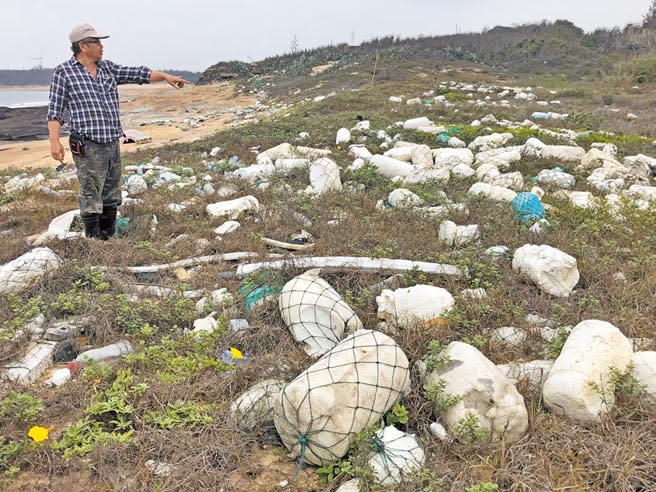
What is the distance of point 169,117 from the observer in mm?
18625

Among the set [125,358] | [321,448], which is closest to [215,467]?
[321,448]

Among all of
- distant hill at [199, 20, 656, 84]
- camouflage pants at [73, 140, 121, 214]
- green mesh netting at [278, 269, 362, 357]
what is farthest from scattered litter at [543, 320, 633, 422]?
distant hill at [199, 20, 656, 84]

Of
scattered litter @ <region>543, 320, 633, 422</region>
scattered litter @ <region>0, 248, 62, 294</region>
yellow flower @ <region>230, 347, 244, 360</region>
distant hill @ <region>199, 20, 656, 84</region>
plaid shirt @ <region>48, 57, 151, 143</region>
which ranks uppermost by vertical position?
distant hill @ <region>199, 20, 656, 84</region>

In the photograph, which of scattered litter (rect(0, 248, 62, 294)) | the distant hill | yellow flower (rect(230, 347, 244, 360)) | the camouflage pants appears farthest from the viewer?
the distant hill

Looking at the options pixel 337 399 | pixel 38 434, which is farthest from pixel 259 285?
pixel 38 434

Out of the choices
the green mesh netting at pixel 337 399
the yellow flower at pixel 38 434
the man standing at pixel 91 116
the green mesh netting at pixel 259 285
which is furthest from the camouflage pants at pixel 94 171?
the green mesh netting at pixel 337 399

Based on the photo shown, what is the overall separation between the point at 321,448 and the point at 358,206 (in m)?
2.94

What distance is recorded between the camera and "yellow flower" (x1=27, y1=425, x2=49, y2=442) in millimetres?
1856

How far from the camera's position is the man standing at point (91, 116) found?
3.43m

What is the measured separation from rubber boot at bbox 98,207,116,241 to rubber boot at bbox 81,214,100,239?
7 cm

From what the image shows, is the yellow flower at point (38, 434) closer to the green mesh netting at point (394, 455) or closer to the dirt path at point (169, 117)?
the green mesh netting at point (394, 455)

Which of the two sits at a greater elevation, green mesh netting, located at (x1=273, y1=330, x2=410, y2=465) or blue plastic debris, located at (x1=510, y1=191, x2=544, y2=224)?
blue plastic debris, located at (x1=510, y1=191, x2=544, y2=224)

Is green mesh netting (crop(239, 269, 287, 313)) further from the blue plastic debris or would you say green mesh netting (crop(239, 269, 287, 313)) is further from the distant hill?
the distant hill

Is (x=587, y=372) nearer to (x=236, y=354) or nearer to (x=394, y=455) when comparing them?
(x=394, y=455)
